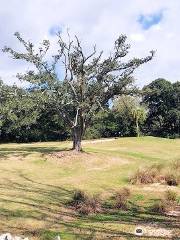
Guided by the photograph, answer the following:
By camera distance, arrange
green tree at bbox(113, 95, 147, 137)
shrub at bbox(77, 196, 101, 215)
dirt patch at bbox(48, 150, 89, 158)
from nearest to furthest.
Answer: shrub at bbox(77, 196, 101, 215), dirt patch at bbox(48, 150, 89, 158), green tree at bbox(113, 95, 147, 137)

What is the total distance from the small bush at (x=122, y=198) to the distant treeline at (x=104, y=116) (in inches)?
579

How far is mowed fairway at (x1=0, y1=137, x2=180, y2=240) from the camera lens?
16.6m

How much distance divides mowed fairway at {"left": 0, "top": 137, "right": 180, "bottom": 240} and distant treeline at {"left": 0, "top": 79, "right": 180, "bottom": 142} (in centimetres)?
397

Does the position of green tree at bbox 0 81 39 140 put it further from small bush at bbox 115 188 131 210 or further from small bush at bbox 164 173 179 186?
small bush at bbox 115 188 131 210

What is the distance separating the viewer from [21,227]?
54.5 feet

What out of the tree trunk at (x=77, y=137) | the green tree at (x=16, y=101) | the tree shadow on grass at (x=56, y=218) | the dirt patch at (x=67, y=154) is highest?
the green tree at (x=16, y=101)

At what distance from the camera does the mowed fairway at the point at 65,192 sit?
16.6 metres

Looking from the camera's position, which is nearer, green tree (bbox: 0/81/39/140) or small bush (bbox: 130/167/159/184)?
small bush (bbox: 130/167/159/184)

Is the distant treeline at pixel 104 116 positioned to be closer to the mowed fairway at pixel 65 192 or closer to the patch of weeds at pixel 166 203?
the mowed fairway at pixel 65 192

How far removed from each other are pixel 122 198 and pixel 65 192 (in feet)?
10.9

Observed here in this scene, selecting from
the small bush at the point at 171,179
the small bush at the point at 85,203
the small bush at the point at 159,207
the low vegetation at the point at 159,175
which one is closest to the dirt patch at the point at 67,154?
the low vegetation at the point at 159,175

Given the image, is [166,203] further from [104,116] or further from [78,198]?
[104,116]

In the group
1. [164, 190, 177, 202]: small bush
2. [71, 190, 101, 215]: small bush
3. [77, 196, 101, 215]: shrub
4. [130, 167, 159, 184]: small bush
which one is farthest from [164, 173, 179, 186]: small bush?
[77, 196, 101, 215]: shrub

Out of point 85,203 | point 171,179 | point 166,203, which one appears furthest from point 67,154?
point 85,203
